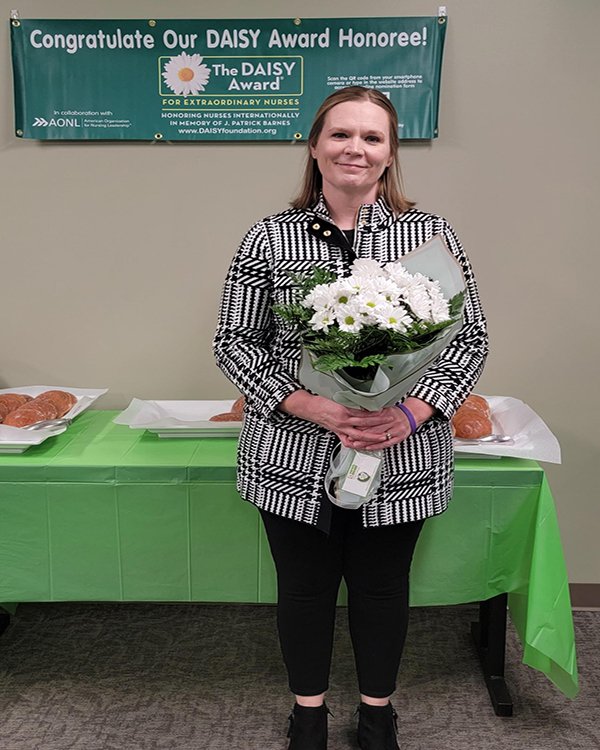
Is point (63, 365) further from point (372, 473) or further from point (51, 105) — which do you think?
point (372, 473)

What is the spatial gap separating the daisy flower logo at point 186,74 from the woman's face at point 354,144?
96 cm

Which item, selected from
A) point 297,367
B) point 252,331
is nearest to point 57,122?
point 252,331

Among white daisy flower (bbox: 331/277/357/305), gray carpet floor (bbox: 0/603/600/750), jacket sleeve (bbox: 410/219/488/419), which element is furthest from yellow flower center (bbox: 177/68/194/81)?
gray carpet floor (bbox: 0/603/600/750)

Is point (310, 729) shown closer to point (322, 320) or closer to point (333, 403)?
point (333, 403)

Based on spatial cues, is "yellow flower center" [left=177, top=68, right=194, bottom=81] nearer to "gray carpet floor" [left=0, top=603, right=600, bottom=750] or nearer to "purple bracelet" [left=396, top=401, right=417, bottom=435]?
"purple bracelet" [left=396, top=401, right=417, bottom=435]

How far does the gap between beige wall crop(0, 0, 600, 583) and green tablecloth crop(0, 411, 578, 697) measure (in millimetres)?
667

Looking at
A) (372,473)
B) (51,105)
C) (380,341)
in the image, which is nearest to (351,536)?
(372,473)

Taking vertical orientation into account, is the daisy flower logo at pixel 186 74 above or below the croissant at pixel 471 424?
above

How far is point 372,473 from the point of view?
1.55 m

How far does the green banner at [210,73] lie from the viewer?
94.8 inches

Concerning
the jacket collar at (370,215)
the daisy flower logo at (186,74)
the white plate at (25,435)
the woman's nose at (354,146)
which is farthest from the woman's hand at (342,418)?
the daisy flower logo at (186,74)

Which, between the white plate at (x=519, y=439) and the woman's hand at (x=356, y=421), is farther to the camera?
the white plate at (x=519, y=439)

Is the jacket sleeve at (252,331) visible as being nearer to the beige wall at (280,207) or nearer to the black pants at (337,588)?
the black pants at (337,588)

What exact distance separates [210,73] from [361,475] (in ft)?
4.97
